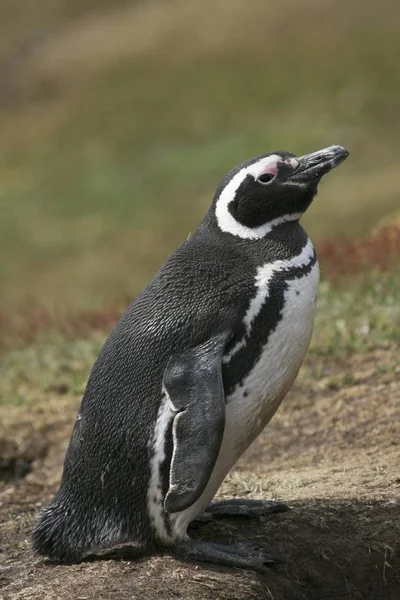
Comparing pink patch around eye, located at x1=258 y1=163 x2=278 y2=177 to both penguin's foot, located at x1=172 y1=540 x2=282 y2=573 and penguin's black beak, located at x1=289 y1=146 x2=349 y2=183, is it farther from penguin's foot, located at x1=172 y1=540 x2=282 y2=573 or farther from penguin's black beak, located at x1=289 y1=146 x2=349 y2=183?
penguin's foot, located at x1=172 y1=540 x2=282 y2=573

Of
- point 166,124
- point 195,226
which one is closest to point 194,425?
point 195,226

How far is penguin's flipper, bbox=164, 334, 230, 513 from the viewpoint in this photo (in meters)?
4.28

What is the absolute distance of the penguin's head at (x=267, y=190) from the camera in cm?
475

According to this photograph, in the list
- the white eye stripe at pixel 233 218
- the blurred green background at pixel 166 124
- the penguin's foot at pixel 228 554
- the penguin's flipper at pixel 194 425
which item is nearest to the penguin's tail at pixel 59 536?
the penguin's foot at pixel 228 554

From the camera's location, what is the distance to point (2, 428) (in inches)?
320

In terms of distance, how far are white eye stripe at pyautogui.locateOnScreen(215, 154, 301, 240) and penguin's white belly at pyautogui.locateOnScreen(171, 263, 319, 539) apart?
277 mm

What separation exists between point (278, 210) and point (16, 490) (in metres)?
3.25

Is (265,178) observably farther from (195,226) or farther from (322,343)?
(195,226)

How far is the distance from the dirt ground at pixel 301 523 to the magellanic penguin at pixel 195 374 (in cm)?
13

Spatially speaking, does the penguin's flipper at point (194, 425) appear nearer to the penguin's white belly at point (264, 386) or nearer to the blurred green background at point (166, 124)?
the penguin's white belly at point (264, 386)

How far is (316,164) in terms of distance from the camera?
4.77 metres

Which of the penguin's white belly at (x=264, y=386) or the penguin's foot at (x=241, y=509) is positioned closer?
the penguin's white belly at (x=264, y=386)

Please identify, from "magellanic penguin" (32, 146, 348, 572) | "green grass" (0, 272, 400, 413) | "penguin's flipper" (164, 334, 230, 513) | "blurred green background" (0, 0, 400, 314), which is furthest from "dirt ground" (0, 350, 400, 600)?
"blurred green background" (0, 0, 400, 314)

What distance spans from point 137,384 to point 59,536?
0.74 meters
